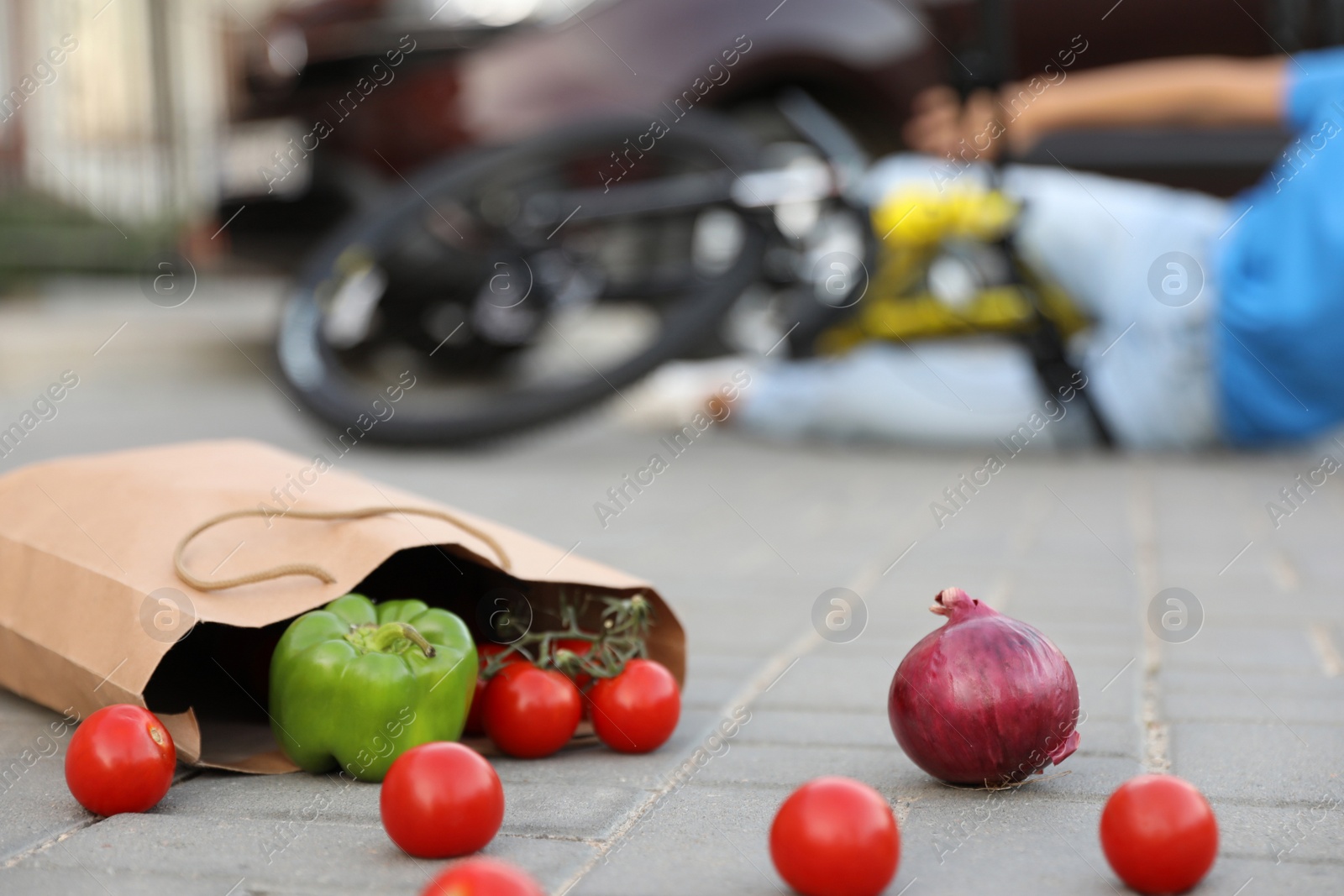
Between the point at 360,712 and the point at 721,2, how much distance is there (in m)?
4.55

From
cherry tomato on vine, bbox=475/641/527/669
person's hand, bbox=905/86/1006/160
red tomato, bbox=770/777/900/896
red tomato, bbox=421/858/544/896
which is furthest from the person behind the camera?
person's hand, bbox=905/86/1006/160

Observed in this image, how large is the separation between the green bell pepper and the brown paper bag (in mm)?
59

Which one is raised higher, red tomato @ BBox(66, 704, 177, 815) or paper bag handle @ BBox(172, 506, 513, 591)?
paper bag handle @ BBox(172, 506, 513, 591)

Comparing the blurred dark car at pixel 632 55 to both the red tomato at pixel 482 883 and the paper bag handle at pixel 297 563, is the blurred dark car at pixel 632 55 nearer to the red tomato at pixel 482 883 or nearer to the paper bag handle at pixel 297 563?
the paper bag handle at pixel 297 563

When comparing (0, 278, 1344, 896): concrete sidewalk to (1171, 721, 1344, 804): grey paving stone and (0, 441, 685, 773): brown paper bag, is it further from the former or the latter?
(0, 441, 685, 773): brown paper bag

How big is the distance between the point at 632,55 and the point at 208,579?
4.18 meters

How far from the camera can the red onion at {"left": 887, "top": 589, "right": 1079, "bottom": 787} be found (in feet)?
5.54

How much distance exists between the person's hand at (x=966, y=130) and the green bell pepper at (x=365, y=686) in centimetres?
296

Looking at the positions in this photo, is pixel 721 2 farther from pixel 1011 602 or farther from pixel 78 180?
pixel 78 180

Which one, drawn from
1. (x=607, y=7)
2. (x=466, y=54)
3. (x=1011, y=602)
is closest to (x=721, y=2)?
(x=607, y=7)

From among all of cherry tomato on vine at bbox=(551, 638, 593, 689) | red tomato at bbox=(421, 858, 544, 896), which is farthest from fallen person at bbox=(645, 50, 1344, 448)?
red tomato at bbox=(421, 858, 544, 896)

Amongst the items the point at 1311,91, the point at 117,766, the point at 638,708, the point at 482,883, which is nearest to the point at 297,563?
the point at 117,766

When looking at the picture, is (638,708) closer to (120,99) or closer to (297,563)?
(297,563)

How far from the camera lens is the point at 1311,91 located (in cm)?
459
